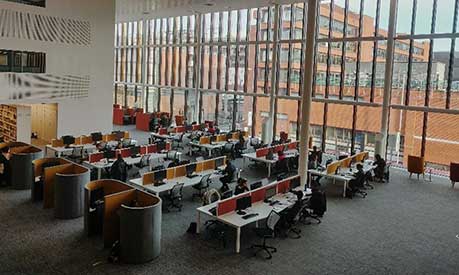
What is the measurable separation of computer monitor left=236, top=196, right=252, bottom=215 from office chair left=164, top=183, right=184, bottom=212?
2.17 metres

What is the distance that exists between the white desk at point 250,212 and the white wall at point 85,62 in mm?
10985

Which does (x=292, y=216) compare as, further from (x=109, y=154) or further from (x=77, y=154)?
(x=77, y=154)

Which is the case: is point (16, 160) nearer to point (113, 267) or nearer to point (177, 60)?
point (113, 267)

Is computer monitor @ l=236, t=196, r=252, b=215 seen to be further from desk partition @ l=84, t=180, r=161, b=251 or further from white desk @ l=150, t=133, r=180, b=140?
white desk @ l=150, t=133, r=180, b=140

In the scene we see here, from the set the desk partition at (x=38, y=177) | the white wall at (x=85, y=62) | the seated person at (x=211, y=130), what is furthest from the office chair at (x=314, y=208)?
the white wall at (x=85, y=62)

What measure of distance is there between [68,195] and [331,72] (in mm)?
12735

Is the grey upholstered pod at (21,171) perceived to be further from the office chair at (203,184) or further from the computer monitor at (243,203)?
the computer monitor at (243,203)

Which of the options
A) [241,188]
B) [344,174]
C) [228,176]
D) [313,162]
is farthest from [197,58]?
[241,188]

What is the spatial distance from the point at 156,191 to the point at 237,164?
6.69 m

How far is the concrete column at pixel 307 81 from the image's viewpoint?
1223 centimetres

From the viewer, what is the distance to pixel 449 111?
15117 millimetres

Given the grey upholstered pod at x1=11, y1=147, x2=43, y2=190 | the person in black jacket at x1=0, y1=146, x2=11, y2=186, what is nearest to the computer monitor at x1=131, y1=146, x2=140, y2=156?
the grey upholstered pod at x1=11, y1=147, x2=43, y2=190

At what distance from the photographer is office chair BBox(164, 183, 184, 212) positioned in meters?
10.6

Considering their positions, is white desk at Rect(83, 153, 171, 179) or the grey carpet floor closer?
the grey carpet floor
